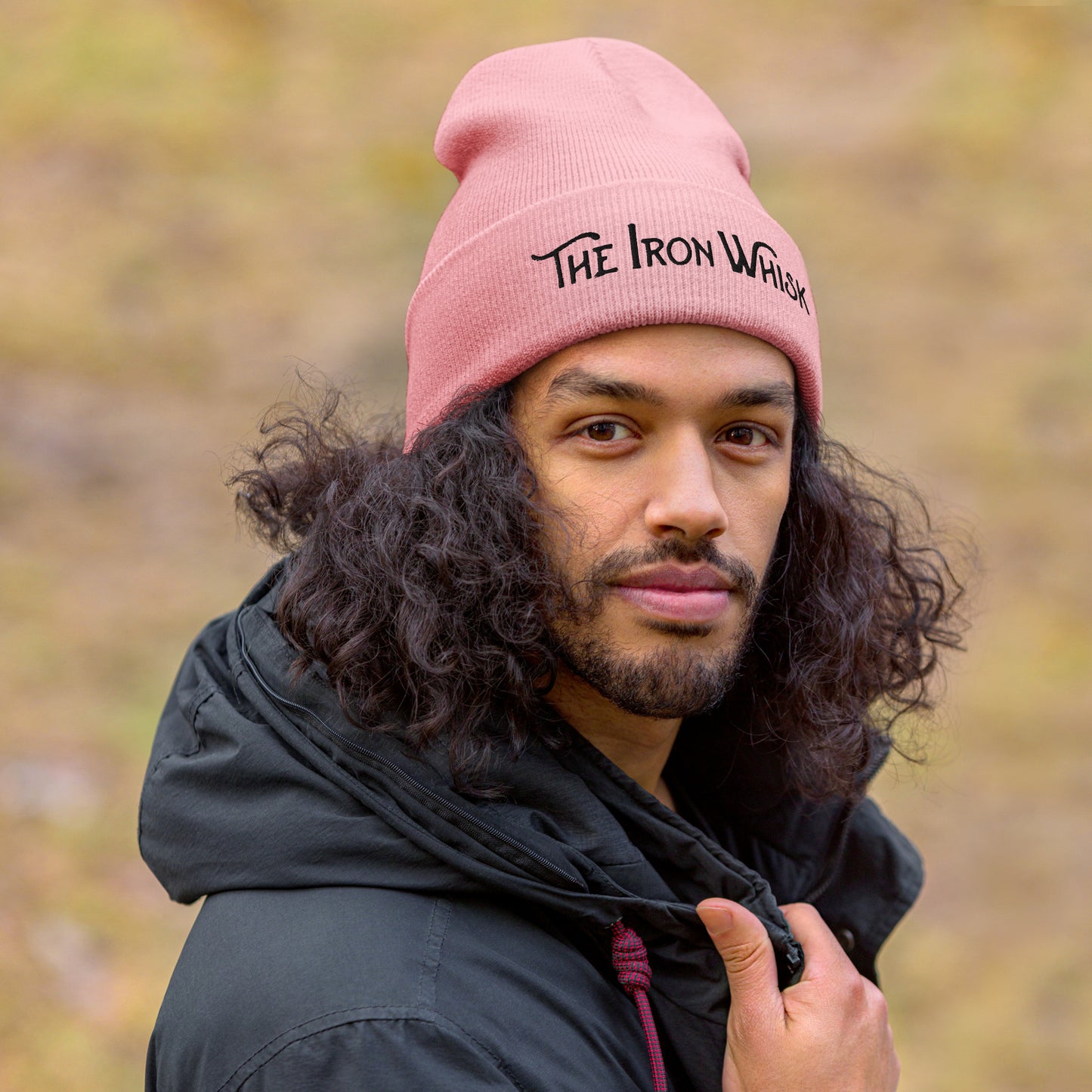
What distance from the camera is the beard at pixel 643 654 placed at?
→ 185 cm

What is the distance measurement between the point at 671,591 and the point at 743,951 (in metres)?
0.56

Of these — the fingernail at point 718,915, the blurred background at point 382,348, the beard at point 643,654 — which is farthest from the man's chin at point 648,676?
the blurred background at point 382,348

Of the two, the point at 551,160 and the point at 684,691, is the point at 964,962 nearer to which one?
the point at 684,691

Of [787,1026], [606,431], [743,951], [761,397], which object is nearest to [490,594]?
[606,431]

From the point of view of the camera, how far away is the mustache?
1.84 m

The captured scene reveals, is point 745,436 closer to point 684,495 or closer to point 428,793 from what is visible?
point 684,495

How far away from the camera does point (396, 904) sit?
1.54m

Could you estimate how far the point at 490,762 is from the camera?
1.68 m

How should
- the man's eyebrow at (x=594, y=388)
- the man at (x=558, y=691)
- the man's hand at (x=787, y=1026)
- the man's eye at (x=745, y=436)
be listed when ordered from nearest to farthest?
the man at (x=558, y=691), the man's hand at (x=787, y=1026), the man's eyebrow at (x=594, y=388), the man's eye at (x=745, y=436)

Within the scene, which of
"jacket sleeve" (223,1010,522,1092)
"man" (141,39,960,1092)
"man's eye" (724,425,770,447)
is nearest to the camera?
"jacket sleeve" (223,1010,522,1092)

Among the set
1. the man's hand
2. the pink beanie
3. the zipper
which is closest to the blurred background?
the zipper

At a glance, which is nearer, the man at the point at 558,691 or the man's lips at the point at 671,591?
the man at the point at 558,691

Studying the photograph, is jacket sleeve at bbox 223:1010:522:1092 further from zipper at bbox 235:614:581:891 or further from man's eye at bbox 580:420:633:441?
man's eye at bbox 580:420:633:441

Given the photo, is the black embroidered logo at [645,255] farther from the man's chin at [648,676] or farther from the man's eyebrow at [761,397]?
the man's chin at [648,676]
